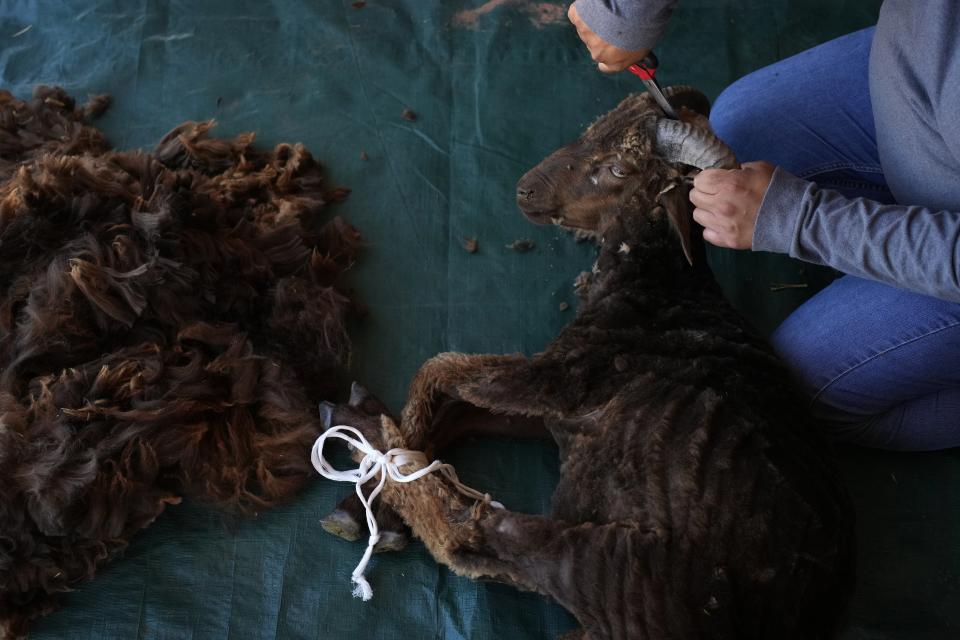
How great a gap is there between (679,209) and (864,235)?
2.63 feet

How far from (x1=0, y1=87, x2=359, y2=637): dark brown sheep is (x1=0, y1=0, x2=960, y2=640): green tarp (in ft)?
0.51

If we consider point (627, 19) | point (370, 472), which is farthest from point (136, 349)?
point (627, 19)

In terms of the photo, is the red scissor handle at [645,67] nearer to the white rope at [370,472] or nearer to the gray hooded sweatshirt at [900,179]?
the gray hooded sweatshirt at [900,179]

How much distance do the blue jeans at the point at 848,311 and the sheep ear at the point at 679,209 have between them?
53 centimetres

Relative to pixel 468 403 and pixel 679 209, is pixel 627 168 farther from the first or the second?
pixel 468 403

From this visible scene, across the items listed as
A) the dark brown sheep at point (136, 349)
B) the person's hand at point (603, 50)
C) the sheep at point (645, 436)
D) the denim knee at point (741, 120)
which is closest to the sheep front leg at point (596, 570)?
the sheep at point (645, 436)

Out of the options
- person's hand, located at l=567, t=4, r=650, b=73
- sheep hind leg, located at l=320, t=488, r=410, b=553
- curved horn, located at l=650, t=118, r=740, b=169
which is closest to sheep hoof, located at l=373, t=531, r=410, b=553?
sheep hind leg, located at l=320, t=488, r=410, b=553

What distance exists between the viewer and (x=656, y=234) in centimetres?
290

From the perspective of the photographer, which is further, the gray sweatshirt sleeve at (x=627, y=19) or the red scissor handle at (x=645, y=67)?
the red scissor handle at (x=645, y=67)

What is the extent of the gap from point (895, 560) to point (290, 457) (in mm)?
2222

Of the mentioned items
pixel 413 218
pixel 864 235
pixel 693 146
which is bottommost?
pixel 413 218

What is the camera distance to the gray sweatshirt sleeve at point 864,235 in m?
2.03

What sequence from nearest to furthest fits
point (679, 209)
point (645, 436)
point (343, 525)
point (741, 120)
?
point (645, 436), point (343, 525), point (679, 209), point (741, 120)

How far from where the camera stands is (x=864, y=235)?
208cm
